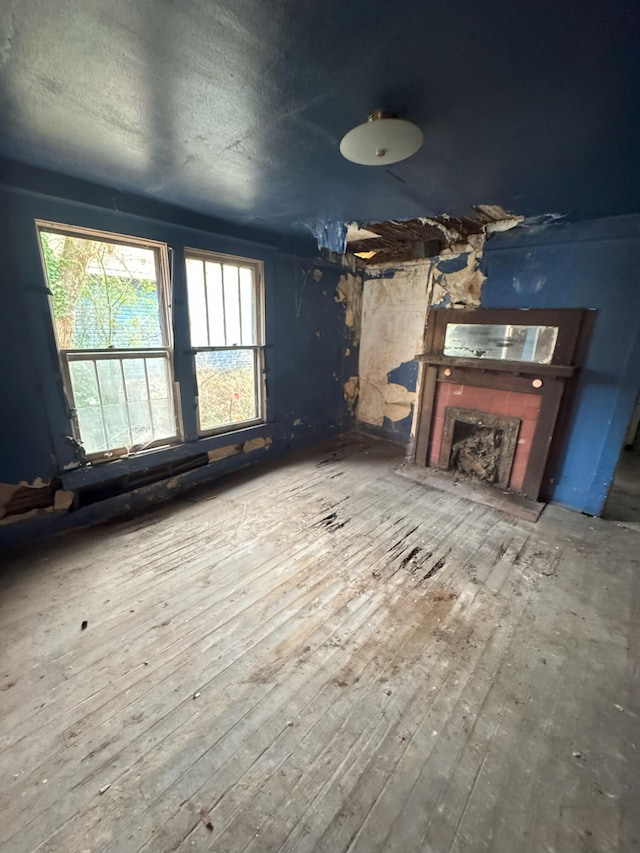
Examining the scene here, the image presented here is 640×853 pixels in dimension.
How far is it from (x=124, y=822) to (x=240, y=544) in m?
1.43

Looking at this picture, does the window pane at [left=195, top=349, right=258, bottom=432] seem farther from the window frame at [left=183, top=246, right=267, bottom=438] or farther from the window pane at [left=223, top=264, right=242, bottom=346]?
the window pane at [left=223, top=264, right=242, bottom=346]

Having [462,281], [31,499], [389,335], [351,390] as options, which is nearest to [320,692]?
[31,499]

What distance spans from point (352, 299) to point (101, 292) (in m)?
2.99

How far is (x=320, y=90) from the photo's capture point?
1214 mm

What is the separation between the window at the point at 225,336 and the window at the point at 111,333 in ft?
0.98

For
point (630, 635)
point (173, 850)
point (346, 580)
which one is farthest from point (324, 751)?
point (630, 635)

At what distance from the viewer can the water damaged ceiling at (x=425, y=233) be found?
2770mm

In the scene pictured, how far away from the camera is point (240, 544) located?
7.99 ft

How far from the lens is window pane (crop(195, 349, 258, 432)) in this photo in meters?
3.20

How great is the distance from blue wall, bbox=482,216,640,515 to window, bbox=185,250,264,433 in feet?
7.78

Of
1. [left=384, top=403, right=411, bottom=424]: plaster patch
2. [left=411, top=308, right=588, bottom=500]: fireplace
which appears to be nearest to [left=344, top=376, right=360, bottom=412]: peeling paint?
[left=384, top=403, right=411, bottom=424]: plaster patch

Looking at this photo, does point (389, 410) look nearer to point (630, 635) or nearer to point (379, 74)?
point (630, 635)

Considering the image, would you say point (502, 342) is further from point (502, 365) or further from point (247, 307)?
point (247, 307)

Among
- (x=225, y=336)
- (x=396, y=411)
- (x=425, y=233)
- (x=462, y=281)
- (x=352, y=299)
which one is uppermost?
(x=425, y=233)
